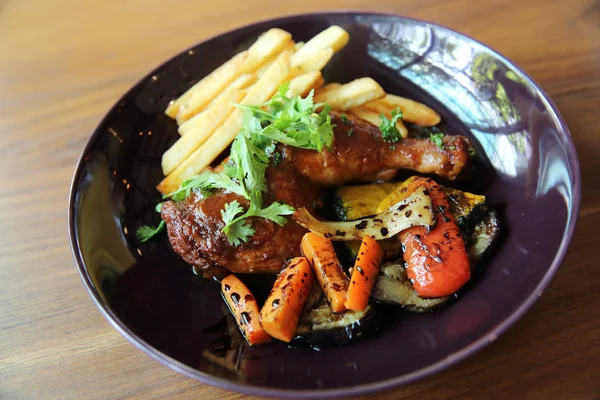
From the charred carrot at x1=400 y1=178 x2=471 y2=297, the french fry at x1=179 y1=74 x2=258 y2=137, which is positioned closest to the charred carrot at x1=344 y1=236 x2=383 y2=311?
the charred carrot at x1=400 y1=178 x2=471 y2=297

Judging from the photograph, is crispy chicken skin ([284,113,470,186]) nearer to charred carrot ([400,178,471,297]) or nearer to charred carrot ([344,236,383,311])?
charred carrot ([400,178,471,297])

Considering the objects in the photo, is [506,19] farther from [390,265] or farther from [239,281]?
[239,281]

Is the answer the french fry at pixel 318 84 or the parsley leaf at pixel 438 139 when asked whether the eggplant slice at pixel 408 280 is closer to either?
the parsley leaf at pixel 438 139

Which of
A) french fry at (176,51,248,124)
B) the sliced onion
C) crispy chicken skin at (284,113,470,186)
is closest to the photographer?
the sliced onion

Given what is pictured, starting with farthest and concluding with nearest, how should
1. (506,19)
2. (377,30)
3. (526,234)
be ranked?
(506,19) → (377,30) → (526,234)

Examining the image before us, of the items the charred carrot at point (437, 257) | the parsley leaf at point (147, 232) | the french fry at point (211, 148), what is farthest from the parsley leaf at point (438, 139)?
the parsley leaf at point (147, 232)

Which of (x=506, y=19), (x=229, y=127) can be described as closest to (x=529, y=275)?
(x=229, y=127)
